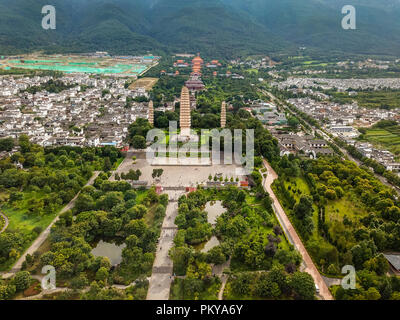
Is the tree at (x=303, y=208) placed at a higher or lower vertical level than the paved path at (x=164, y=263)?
higher

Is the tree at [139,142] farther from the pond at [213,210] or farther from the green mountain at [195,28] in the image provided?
the green mountain at [195,28]

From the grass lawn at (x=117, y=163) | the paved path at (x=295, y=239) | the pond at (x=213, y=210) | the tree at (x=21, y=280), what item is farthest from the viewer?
the grass lawn at (x=117, y=163)

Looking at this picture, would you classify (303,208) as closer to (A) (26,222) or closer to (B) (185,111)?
(A) (26,222)

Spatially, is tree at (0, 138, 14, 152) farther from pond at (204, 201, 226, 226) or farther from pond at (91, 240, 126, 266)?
pond at (204, 201, 226, 226)

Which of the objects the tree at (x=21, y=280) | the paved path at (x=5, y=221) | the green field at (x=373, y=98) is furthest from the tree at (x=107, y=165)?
the green field at (x=373, y=98)

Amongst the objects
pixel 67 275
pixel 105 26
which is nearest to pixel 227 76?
pixel 67 275
